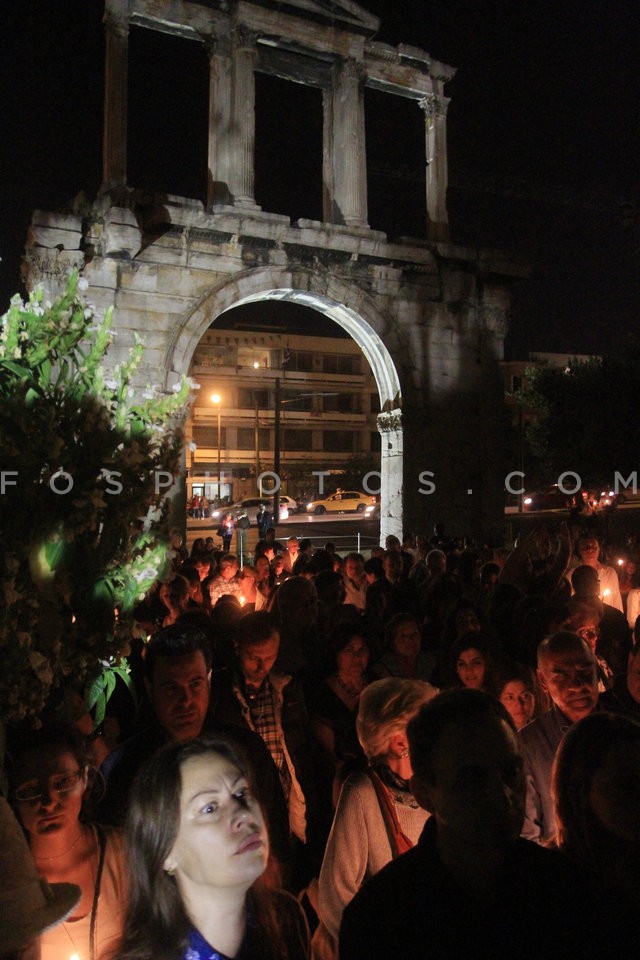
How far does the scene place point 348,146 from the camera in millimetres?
Result: 16703

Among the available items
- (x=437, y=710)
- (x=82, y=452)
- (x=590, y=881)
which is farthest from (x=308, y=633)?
(x=590, y=881)

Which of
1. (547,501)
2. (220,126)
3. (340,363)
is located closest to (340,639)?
(220,126)

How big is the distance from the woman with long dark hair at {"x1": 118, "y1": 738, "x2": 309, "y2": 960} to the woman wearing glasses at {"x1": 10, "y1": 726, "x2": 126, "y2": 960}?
503 millimetres

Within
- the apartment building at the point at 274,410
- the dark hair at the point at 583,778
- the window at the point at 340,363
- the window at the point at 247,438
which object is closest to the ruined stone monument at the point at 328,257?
the dark hair at the point at 583,778

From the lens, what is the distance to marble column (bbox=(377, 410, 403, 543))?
17.0m

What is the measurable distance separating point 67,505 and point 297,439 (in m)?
53.3

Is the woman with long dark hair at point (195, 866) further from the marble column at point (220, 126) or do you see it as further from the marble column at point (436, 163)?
the marble column at point (436, 163)

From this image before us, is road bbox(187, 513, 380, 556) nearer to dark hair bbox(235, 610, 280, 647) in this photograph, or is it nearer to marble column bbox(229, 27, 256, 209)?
marble column bbox(229, 27, 256, 209)

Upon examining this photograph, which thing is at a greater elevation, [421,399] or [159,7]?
[159,7]

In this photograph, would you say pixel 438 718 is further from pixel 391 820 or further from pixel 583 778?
pixel 391 820

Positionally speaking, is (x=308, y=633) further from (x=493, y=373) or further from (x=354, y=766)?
(x=493, y=373)

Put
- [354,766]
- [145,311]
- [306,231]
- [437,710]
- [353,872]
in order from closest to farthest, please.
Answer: [437,710] → [353,872] → [354,766] → [145,311] → [306,231]

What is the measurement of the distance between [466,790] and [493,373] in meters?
17.0

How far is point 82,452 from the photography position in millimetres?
A: 3211
